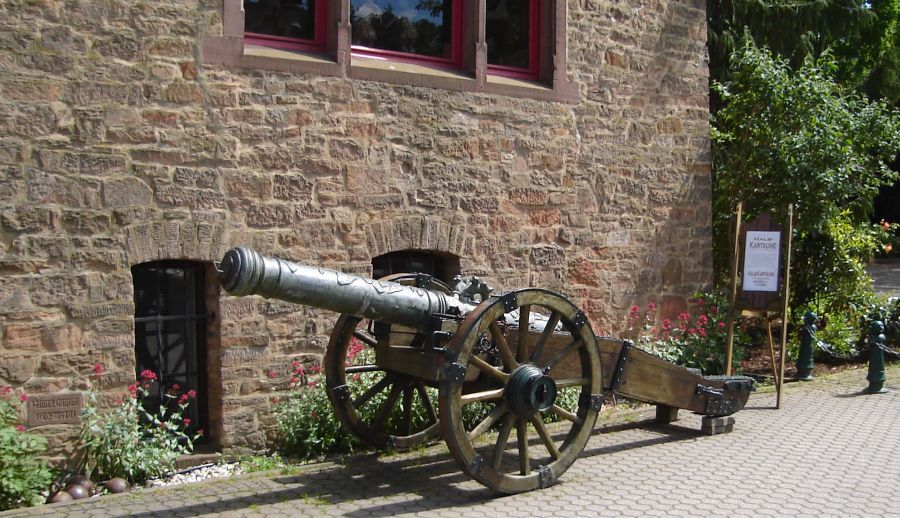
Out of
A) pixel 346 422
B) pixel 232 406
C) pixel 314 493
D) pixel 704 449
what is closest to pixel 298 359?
pixel 232 406

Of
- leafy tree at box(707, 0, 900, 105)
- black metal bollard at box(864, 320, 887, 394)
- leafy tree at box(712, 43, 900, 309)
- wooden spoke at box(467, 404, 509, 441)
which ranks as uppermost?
leafy tree at box(707, 0, 900, 105)

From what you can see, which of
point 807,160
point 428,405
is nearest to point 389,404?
point 428,405

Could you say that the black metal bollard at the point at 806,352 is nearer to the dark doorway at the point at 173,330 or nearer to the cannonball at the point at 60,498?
the dark doorway at the point at 173,330

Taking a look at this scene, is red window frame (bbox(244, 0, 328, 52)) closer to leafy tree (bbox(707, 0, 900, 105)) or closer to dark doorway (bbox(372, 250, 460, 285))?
dark doorway (bbox(372, 250, 460, 285))

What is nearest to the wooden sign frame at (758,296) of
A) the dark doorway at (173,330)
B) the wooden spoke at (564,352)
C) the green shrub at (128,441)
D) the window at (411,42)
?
the window at (411,42)

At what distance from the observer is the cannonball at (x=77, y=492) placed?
5.89 meters

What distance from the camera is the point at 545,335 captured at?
18.4 feet

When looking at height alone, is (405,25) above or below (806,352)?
above

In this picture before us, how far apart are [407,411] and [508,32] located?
4.12 metres

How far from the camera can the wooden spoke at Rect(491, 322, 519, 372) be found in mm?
5305

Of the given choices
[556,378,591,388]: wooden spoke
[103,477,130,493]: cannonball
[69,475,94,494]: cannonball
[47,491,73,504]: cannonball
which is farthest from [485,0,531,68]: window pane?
[47,491,73,504]: cannonball

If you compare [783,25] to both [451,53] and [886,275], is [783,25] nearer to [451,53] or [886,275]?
[451,53]

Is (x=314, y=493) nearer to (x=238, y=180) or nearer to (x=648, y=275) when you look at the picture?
(x=238, y=180)

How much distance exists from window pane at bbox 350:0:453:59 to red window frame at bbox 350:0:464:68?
0.03 metres
